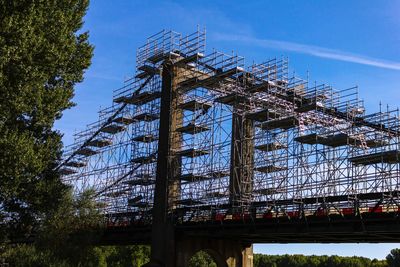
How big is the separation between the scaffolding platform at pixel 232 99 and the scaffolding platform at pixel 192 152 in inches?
166

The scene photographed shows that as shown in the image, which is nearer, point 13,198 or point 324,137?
point 13,198

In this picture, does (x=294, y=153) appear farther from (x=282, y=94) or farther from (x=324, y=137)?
(x=282, y=94)

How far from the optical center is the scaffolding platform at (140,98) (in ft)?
167

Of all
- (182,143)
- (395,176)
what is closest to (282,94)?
(182,143)

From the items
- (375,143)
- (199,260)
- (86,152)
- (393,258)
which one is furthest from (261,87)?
(393,258)

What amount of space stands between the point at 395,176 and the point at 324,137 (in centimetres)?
694

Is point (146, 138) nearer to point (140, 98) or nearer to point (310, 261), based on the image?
point (140, 98)

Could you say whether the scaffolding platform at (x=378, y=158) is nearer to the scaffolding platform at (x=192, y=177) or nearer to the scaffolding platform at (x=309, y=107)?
the scaffolding platform at (x=309, y=107)

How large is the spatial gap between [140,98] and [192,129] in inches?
384

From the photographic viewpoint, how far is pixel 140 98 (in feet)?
174

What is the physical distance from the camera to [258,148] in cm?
4650

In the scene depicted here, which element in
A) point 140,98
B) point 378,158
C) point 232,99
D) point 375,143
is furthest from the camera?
point 140,98

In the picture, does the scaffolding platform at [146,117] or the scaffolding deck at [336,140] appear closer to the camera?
the scaffolding deck at [336,140]

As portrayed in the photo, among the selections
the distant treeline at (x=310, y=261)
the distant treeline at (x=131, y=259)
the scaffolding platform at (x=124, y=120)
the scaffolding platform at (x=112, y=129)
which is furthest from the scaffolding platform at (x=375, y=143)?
the distant treeline at (x=310, y=261)
